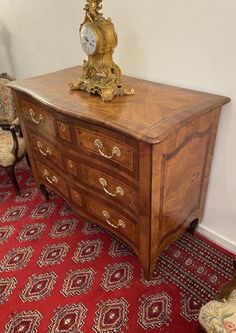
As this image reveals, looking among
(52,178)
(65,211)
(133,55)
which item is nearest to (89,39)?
(133,55)

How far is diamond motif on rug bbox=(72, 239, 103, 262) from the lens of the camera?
1764mm

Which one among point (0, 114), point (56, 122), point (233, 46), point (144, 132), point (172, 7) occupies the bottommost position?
point (0, 114)

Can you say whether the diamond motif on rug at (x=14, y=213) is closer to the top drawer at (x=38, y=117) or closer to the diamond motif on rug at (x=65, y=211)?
the diamond motif on rug at (x=65, y=211)

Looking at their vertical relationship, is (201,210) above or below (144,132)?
below

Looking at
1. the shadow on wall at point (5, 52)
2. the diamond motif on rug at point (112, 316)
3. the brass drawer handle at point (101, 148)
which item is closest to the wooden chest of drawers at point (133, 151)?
the brass drawer handle at point (101, 148)

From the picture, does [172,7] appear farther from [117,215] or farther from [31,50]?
[31,50]

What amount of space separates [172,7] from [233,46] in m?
0.39

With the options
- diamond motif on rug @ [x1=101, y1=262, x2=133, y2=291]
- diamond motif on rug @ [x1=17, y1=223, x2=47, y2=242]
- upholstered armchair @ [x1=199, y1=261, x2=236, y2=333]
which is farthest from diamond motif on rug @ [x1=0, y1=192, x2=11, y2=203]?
upholstered armchair @ [x1=199, y1=261, x2=236, y2=333]

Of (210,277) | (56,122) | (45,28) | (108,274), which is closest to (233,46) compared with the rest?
(56,122)

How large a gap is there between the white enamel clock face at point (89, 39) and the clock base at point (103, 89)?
6.3 inches

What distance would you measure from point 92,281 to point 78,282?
0.28ft

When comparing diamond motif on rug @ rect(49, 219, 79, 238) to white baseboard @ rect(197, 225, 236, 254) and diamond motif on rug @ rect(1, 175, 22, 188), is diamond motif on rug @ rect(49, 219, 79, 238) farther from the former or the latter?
white baseboard @ rect(197, 225, 236, 254)

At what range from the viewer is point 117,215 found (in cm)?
149

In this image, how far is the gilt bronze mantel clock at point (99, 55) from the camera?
132 centimetres
